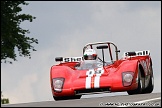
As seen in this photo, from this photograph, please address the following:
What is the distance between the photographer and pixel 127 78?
52.5ft

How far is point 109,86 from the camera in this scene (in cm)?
1577

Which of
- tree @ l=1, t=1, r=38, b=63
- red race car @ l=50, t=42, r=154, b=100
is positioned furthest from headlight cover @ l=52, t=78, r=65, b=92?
tree @ l=1, t=1, r=38, b=63

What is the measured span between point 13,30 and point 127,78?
75.1 feet

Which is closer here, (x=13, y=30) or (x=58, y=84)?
(x=58, y=84)

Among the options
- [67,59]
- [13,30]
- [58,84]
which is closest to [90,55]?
[67,59]

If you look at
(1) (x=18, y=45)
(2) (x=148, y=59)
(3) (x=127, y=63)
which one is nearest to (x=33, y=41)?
(1) (x=18, y=45)

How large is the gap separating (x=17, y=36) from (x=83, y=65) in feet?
68.6

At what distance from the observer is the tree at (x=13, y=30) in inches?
1469

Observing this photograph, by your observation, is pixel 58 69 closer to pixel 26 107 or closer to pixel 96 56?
pixel 96 56

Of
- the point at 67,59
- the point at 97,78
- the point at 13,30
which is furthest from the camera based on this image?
the point at 13,30

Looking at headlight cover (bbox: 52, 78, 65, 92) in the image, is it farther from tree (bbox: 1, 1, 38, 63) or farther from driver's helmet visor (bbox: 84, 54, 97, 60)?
tree (bbox: 1, 1, 38, 63)

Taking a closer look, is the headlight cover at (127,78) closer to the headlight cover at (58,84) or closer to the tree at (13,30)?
the headlight cover at (58,84)

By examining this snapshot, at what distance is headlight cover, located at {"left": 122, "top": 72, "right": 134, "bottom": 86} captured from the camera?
15953 millimetres

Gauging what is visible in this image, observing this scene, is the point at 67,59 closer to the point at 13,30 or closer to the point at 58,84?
the point at 58,84
